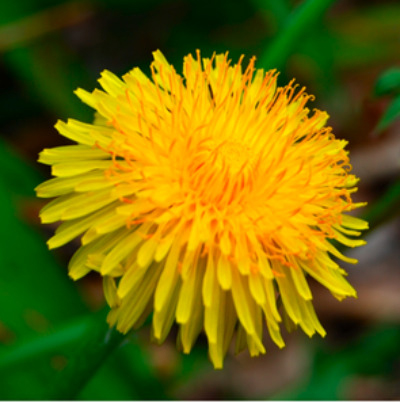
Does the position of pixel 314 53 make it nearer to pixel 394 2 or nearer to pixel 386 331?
pixel 394 2

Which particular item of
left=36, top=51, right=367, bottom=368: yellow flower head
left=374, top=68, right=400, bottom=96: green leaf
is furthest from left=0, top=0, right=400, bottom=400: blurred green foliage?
left=36, top=51, right=367, bottom=368: yellow flower head

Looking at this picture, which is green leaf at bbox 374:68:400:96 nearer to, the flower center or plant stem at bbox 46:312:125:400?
the flower center

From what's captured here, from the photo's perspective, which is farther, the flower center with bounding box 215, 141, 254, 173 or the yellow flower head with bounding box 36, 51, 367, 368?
the flower center with bounding box 215, 141, 254, 173

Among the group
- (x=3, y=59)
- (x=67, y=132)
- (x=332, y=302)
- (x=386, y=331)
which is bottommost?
(x=386, y=331)

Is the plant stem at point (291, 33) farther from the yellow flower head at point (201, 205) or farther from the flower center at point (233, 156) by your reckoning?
the flower center at point (233, 156)

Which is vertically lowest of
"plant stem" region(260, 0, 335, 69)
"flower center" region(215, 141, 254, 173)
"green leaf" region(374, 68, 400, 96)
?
"green leaf" region(374, 68, 400, 96)

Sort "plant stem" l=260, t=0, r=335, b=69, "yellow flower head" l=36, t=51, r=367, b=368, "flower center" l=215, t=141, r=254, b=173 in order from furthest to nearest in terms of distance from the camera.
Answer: "plant stem" l=260, t=0, r=335, b=69 < "flower center" l=215, t=141, r=254, b=173 < "yellow flower head" l=36, t=51, r=367, b=368

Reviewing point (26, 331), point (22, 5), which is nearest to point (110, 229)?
point (26, 331)

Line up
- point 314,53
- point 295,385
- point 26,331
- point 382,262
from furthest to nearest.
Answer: point 382,262 < point 314,53 < point 295,385 < point 26,331
